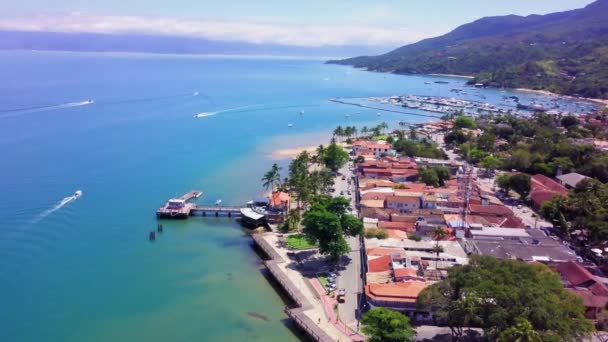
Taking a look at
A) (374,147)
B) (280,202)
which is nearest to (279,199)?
(280,202)

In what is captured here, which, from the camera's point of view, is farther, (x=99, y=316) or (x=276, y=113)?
(x=276, y=113)

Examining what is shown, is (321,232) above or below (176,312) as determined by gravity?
above

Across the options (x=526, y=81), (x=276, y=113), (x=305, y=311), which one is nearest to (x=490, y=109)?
(x=276, y=113)

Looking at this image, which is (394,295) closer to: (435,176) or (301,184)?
(301,184)

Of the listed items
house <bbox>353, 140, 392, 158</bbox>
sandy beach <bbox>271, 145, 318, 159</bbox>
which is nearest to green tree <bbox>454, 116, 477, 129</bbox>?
house <bbox>353, 140, 392, 158</bbox>

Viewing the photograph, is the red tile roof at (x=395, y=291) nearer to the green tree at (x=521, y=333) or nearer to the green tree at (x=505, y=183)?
the green tree at (x=521, y=333)

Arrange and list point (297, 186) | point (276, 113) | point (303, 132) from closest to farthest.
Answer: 1. point (297, 186)
2. point (303, 132)
3. point (276, 113)

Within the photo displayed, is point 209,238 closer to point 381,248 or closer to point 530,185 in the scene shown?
point 381,248
